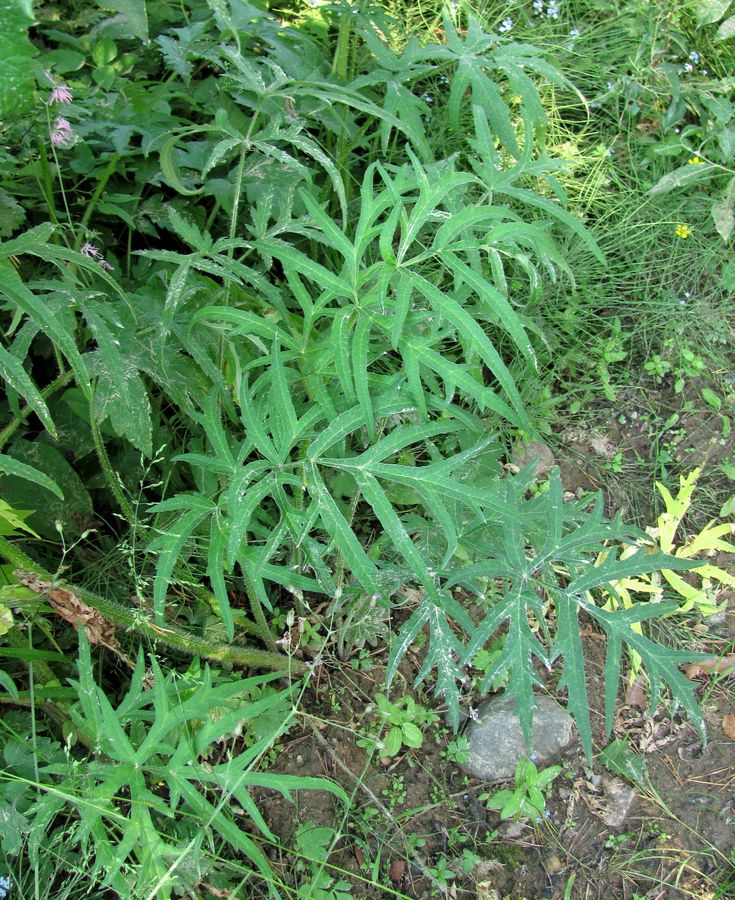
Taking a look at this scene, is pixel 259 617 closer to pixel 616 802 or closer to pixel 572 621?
pixel 572 621

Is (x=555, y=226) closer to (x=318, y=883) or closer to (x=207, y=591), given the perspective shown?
(x=207, y=591)

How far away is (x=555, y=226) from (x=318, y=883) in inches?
95.9

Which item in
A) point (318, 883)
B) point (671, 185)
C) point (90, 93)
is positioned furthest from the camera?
point (671, 185)

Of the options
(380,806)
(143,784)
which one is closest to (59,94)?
(143,784)

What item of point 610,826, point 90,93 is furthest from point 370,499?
point 90,93

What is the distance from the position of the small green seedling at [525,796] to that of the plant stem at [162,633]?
689mm

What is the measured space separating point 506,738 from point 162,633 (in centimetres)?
104

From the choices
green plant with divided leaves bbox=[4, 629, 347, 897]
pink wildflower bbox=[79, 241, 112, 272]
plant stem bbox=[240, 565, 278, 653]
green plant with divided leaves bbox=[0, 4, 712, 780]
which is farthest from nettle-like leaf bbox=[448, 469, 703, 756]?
pink wildflower bbox=[79, 241, 112, 272]

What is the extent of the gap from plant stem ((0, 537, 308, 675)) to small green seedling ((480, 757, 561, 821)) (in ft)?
2.26

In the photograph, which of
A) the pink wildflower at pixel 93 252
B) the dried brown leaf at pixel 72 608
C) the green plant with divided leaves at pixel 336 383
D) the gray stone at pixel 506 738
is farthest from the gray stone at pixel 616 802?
the pink wildflower at pixel 93 252

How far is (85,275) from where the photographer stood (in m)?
2.29

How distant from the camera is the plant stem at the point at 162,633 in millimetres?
1822

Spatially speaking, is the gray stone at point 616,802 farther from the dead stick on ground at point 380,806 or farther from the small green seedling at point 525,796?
the dead stick on ground at point 380,806

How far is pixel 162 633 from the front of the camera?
6.42 ft
